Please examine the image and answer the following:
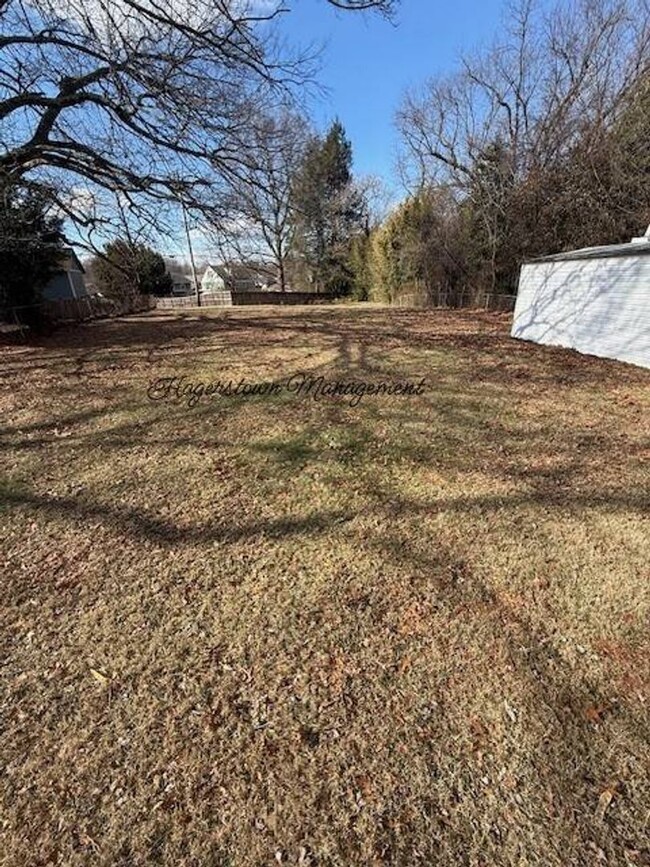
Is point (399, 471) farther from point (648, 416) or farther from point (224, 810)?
point (648, 416)

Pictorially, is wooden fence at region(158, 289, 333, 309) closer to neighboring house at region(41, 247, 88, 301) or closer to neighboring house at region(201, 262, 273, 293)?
neighboring house at region(201, 262, 273, 293)

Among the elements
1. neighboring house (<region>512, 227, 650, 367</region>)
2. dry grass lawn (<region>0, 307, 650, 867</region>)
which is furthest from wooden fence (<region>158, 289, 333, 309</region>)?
dry grass lawn (<region>0, 307, 650, 867</region>)

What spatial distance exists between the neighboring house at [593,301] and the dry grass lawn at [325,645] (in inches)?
144

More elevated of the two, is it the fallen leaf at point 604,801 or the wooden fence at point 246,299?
the wooden fence at point 246,299

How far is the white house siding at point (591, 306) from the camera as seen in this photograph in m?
6.67

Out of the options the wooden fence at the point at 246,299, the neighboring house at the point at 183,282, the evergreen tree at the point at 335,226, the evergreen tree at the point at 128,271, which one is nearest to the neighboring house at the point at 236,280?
the wooden fence at the point at 246,299

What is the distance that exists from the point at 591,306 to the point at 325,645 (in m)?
8.06

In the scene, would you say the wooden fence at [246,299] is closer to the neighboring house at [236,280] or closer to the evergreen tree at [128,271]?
the neighboring house at [236,280]

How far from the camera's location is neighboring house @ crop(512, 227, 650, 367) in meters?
6.66

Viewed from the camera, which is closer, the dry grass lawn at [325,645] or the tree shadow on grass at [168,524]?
the dry grass lawn at [325,645]

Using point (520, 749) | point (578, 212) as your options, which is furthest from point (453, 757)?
point (578, 212)

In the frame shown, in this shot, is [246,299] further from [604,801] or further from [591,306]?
[604,801]

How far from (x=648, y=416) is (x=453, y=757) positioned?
15.0 feet

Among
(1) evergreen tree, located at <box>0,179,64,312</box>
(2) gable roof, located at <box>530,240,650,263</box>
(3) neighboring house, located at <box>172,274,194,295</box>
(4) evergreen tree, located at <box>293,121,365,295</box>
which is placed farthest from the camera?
(3) neighboring house, located at <box>172,274,194,295</box>
